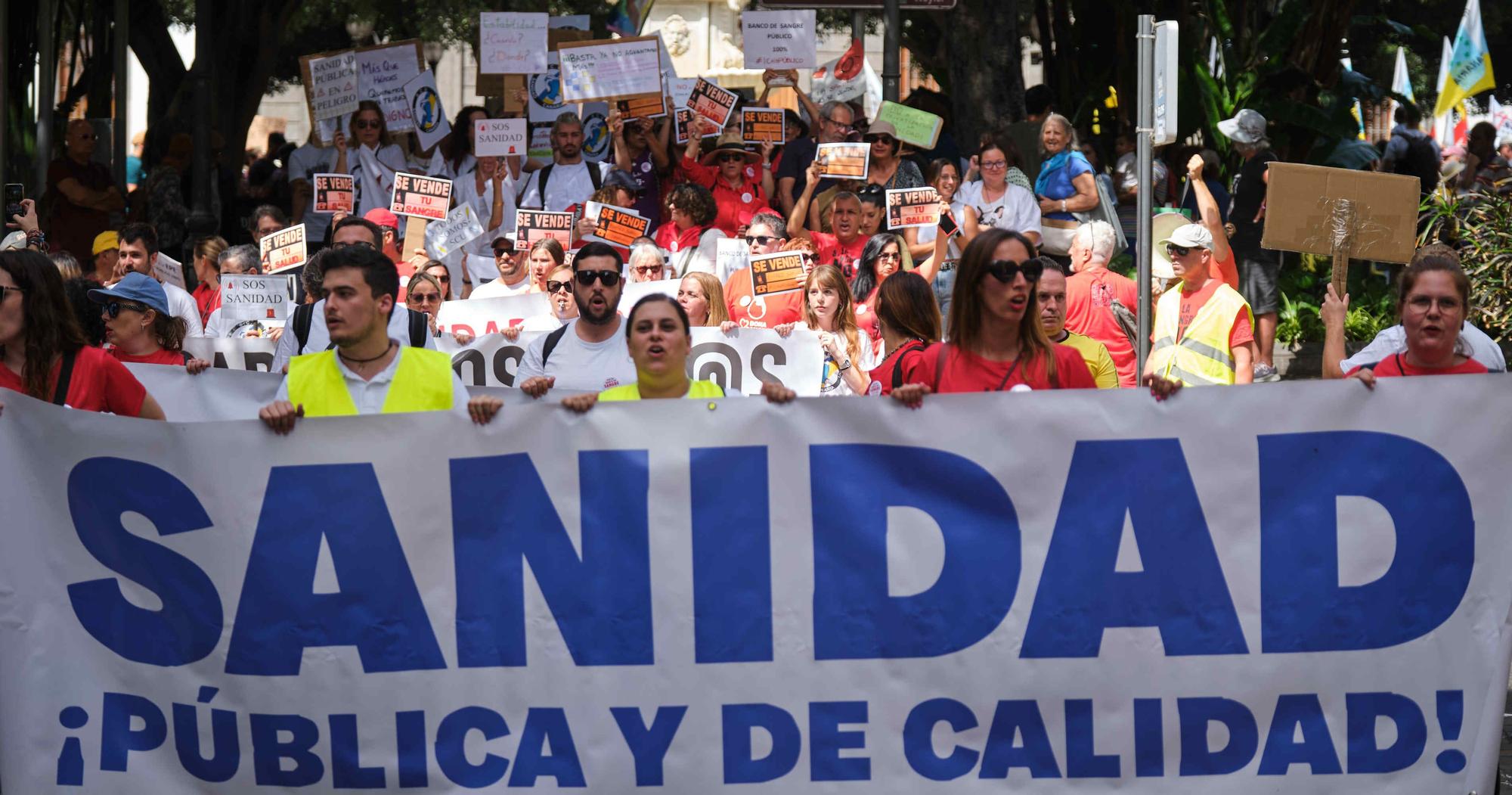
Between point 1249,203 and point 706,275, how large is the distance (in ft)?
17.5

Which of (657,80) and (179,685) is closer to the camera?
(179,685)

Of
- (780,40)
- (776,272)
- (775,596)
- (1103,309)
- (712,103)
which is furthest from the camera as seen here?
(780,40)

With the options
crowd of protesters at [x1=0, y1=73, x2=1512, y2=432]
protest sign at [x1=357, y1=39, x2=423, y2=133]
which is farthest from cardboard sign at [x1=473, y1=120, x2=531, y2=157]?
protest sign at [x1=357, y1=39, x2=423, y2=133]

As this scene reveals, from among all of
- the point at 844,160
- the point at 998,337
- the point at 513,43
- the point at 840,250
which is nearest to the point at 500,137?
the point at 513,43

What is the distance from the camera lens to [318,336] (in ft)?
22.7

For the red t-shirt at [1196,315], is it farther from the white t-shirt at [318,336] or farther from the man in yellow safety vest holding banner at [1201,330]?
the white t-shirt at [318,336]

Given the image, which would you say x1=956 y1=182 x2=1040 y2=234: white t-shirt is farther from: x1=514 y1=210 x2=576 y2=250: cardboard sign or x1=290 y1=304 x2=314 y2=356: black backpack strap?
x1=290 y1=304 x2=314 y2=356: black backpack strap

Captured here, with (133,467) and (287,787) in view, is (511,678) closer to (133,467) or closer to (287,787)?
(287,787)

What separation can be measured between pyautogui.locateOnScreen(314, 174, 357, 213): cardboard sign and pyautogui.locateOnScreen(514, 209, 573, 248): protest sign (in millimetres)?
1355

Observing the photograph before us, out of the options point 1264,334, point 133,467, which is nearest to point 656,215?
point 1264,334

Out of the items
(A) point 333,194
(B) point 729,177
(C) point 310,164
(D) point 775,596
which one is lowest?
(D) point 775,596

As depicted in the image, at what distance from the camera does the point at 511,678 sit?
523cm

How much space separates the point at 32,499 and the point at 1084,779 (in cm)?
305

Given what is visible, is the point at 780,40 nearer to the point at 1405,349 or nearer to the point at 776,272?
the point at 776,272
